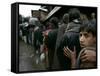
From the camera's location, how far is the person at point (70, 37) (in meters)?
3.23

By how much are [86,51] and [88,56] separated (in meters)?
0.06

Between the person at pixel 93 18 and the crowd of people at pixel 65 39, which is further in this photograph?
the person at pixel 93 18

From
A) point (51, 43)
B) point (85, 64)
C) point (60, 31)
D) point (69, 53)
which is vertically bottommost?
point (85, 64)

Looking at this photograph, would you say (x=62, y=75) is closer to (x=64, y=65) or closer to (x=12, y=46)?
(x=64, y=65)

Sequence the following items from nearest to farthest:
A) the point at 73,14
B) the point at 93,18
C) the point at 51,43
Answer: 1. the point at 51,43
2. the point at 73,14
3. the point at 93,18

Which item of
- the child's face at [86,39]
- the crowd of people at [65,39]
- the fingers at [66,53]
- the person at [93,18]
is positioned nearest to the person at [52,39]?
the crowd of people at [65,39]

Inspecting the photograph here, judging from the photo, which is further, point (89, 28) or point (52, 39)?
point (89, 28)

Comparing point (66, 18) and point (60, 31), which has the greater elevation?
point (66, 18)

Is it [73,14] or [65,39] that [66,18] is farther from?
[65,39]

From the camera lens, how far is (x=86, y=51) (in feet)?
11.0

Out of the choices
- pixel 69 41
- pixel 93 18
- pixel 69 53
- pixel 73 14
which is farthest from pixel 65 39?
pixel 93 18

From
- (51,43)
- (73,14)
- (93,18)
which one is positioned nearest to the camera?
(51,43)

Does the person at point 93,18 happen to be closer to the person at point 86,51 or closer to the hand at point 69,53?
the person at point 86,51

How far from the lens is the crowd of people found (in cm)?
310
